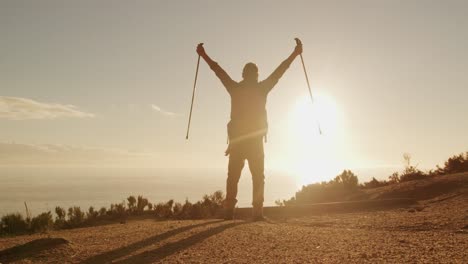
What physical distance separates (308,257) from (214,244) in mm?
1465

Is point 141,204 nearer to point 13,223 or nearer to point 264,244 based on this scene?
point 13,223

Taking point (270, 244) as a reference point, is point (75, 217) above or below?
above

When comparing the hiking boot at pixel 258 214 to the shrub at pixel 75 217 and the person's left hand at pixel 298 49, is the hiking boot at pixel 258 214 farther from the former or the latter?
the shrub at pixel 75 217

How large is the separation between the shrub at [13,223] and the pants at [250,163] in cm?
547

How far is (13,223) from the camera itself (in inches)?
449

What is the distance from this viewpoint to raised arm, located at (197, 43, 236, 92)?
31.4ft

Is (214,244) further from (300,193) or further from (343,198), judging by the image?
(300,193)

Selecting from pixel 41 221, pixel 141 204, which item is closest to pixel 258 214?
pixel 41 221

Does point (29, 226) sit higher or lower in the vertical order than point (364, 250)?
higher

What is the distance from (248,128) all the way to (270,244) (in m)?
3.52

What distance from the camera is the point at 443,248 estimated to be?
18.3ft

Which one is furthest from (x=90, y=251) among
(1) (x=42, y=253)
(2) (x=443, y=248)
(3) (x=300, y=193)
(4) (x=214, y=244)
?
(3) (x=300, y=193)

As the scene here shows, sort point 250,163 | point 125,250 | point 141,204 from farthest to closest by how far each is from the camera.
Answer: point 141,204 < point 250,163 < point 125,250

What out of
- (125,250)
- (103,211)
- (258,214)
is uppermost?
(103,211)
